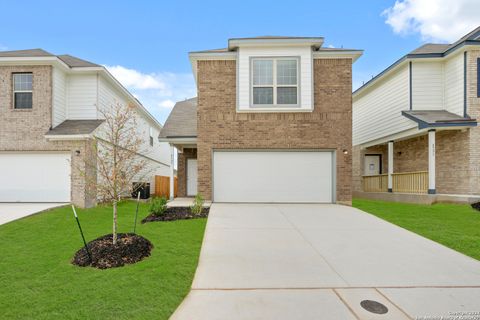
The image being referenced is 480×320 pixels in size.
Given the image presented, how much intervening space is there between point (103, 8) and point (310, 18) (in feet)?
33.7

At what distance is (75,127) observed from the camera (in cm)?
1119

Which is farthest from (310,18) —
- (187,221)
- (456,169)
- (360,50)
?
(187,221)

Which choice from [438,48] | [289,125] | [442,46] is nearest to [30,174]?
[289,125]

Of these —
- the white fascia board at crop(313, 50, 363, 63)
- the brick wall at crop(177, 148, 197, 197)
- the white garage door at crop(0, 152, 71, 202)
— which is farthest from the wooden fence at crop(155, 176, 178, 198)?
the white fascia board at crop(313, 50, 363, 63)

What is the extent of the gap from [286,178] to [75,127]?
899 centimetres

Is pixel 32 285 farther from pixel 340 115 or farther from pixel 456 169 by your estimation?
pixel 456 169

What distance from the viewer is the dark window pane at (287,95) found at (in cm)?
1097

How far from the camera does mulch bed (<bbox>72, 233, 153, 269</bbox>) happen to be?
4.72 meters

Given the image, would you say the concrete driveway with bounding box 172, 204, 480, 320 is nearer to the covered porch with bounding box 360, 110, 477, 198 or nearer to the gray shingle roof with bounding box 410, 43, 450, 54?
the covered porch with bounding box 360, 110, 477, 198

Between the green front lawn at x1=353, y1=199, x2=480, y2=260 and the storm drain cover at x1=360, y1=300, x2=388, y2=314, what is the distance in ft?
10.7

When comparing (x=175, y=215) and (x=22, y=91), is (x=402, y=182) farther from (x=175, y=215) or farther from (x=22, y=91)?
(x=22, y=91)

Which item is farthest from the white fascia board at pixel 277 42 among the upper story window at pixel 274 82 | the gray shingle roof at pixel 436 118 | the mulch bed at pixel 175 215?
the mulch bed at pixel 175 215

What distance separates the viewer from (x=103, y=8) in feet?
43.6

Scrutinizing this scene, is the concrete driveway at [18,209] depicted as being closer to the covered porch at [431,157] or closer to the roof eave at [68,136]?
the roof eave at [68,136]
